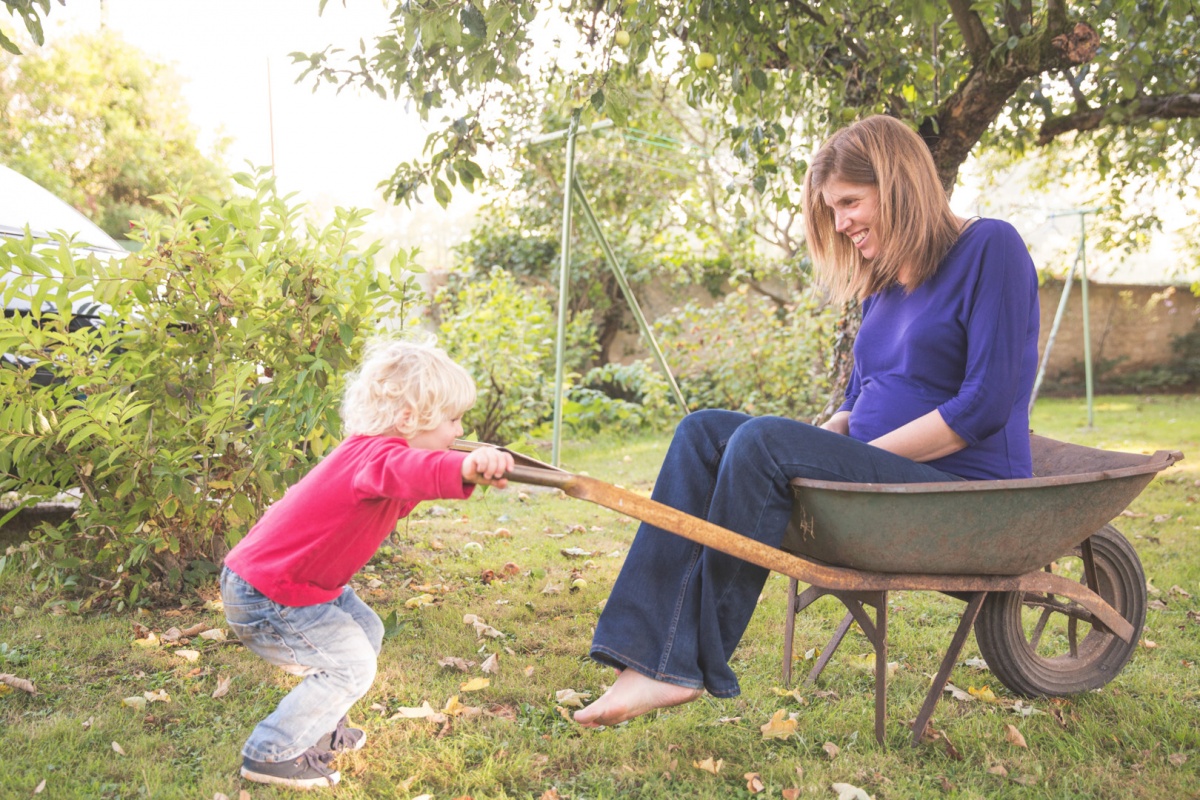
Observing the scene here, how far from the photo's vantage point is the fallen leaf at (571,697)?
254 cm

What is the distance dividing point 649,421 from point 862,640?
543cm

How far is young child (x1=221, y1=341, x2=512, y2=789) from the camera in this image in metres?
1.99

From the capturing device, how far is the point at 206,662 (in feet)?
9.11

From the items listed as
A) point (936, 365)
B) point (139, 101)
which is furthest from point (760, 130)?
point (139, 101)

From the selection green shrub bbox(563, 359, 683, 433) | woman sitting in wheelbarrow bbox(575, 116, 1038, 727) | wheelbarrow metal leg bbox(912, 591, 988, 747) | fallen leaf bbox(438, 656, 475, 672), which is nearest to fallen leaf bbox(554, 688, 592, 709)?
fallen leaf bbox(438, 656, 475, 672)

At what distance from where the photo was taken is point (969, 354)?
2.15m

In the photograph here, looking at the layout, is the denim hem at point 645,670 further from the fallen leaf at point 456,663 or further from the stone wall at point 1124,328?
the stone wall at point 1124,328

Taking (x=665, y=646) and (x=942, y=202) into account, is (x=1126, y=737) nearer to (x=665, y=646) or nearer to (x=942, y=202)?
(x=665, y=646)

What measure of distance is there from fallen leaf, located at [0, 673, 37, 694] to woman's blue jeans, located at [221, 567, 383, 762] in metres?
0.84

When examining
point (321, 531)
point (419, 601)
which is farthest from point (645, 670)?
point (419, 601)

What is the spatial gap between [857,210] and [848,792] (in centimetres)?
142

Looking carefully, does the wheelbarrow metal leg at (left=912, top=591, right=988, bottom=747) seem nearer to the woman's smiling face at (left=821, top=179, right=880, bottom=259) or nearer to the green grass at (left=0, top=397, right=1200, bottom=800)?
the green grass at (left=0, top=397, right=1200, bottom=800)

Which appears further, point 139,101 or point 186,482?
point 139,101

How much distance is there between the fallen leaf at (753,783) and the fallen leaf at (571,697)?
57 cm
